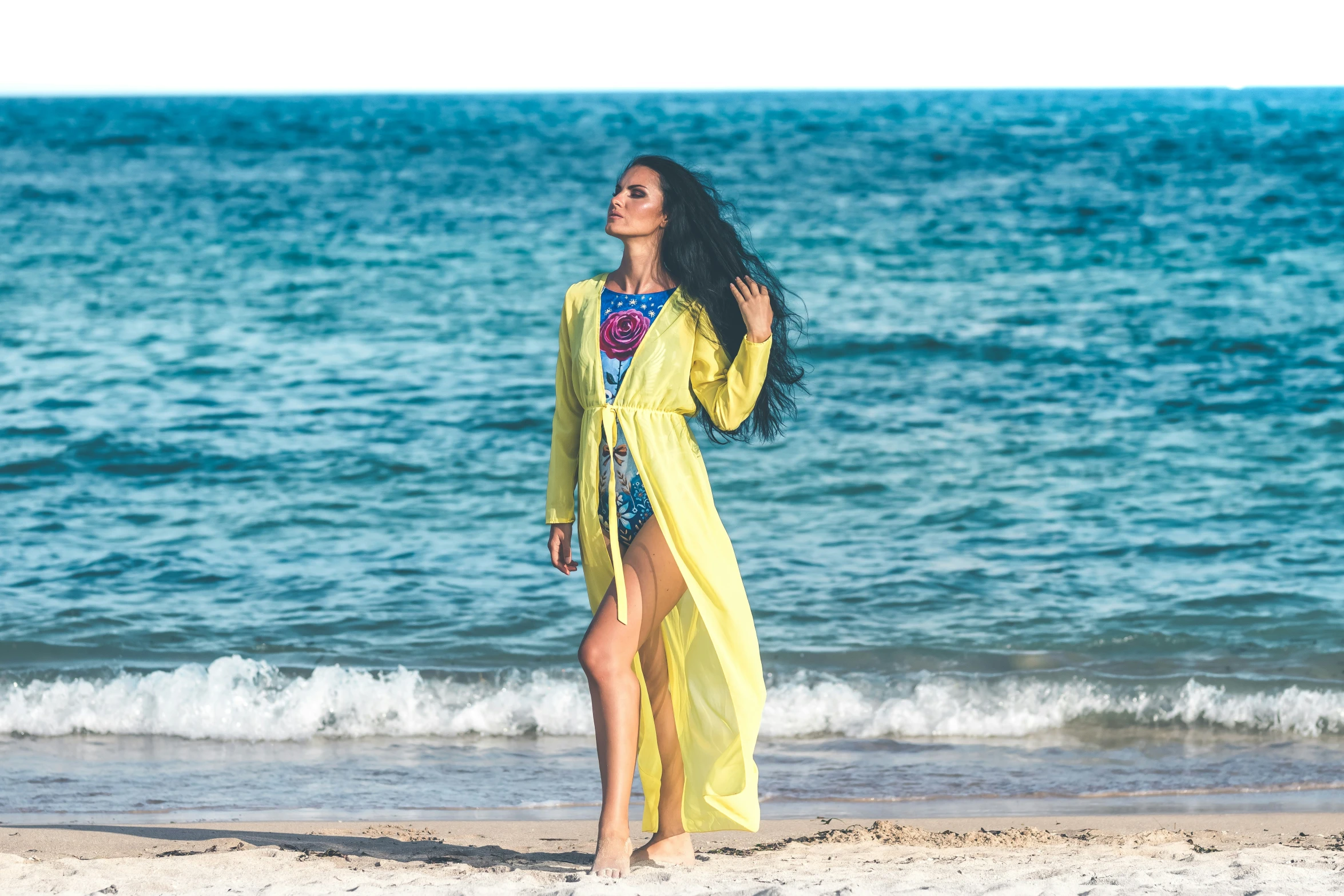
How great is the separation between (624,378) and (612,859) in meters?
1.22

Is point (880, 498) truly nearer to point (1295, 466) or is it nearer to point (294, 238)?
point (1295, 466)

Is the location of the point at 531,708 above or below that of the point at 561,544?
below

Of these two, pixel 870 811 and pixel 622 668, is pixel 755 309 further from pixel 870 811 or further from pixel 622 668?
pixel 870 811

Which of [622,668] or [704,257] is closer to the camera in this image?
[622,668]

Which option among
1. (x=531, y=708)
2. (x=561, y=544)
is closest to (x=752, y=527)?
(x=531, y=708)

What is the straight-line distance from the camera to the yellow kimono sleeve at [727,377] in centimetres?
344

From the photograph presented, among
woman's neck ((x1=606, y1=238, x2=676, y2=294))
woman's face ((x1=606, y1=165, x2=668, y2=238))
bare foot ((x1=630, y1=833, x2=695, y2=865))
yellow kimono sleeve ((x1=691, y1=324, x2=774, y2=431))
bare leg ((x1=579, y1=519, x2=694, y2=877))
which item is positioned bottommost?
bare foot ((x1=630, y1=833, x2=695, y2=865))

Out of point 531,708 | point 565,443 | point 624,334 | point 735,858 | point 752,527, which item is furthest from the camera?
point 752,527

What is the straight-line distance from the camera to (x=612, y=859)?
3.45m

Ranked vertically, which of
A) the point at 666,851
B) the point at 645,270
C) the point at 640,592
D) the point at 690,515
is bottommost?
the point at 666,851

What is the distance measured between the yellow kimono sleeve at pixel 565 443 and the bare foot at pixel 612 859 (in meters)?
0.84

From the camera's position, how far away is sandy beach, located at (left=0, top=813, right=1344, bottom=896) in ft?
11.5

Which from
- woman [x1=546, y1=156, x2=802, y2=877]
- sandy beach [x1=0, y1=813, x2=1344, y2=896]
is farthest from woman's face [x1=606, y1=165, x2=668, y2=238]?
sandy beach [x1=0, y1=813, x2=1344, y2=896]

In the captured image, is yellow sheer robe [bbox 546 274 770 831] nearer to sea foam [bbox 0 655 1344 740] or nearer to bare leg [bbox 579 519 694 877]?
bare leg [bbox 579 519 694 877]
